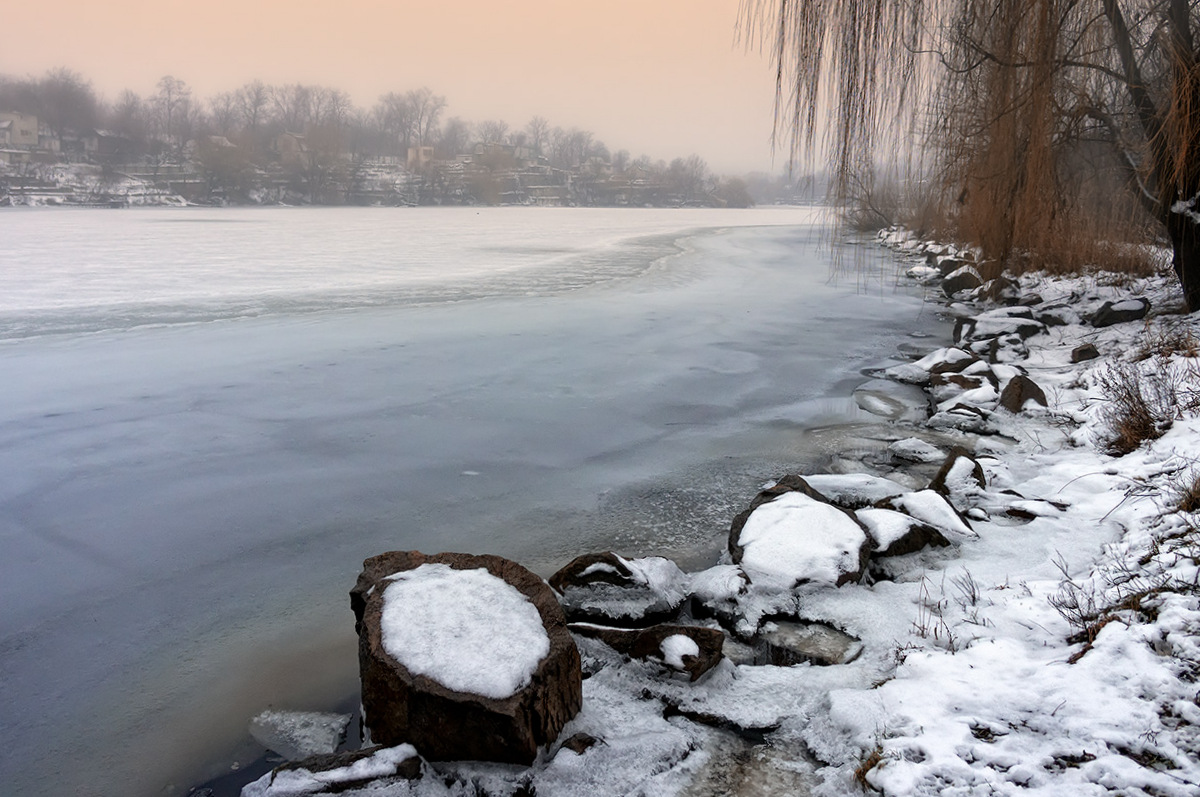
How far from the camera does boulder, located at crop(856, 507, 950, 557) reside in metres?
3.55

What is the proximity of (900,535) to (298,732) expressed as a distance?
2516 millimetres

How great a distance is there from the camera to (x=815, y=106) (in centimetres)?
477

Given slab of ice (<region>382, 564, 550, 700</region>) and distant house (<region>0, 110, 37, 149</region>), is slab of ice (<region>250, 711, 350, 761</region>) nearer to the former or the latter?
slab of ice (<region>382, 564, 550, 700</region>)

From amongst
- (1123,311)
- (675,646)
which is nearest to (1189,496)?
(675,646)

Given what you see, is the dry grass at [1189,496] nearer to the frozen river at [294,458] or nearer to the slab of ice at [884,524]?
the slab of ice at [884,524]

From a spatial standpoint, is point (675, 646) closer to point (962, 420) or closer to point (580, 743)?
point (580, 743)

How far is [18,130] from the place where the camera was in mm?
74938

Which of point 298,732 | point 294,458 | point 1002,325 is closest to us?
point 298,732

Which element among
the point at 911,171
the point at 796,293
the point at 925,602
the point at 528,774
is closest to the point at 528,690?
the point at 528,774

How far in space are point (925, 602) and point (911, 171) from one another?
212 inches

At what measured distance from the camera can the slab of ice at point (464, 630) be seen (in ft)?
7.52

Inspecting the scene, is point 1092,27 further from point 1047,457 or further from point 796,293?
point 796,293

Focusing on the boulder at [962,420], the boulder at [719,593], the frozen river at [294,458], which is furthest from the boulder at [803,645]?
the boulder at [962,420]

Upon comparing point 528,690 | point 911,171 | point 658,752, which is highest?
point 911,171
